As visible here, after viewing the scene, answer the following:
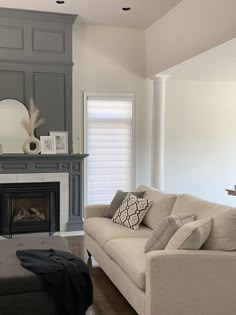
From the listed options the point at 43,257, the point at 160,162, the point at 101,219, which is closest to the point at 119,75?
the point at 160,162

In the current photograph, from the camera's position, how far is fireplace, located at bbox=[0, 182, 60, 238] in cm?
563

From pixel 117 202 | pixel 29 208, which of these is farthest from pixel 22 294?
pixel 29 208

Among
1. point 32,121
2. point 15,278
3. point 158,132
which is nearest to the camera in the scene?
point 15,278

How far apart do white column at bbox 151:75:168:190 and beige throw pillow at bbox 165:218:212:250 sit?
11.7 feet

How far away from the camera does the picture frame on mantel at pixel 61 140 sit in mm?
5945

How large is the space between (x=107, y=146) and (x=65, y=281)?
3812 millimetres

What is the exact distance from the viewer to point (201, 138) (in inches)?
272

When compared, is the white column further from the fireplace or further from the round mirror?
the round mirror

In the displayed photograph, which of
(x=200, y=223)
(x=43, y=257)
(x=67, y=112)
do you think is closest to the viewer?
(x=200, y=223)

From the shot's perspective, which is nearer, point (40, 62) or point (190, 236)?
point (190, 236)

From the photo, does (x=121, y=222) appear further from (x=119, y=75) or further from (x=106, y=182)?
(x=119, y=75)

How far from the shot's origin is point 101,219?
449 centimetres

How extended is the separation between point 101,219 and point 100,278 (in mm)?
714

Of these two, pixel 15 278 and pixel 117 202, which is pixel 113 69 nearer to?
pixel 117 202
